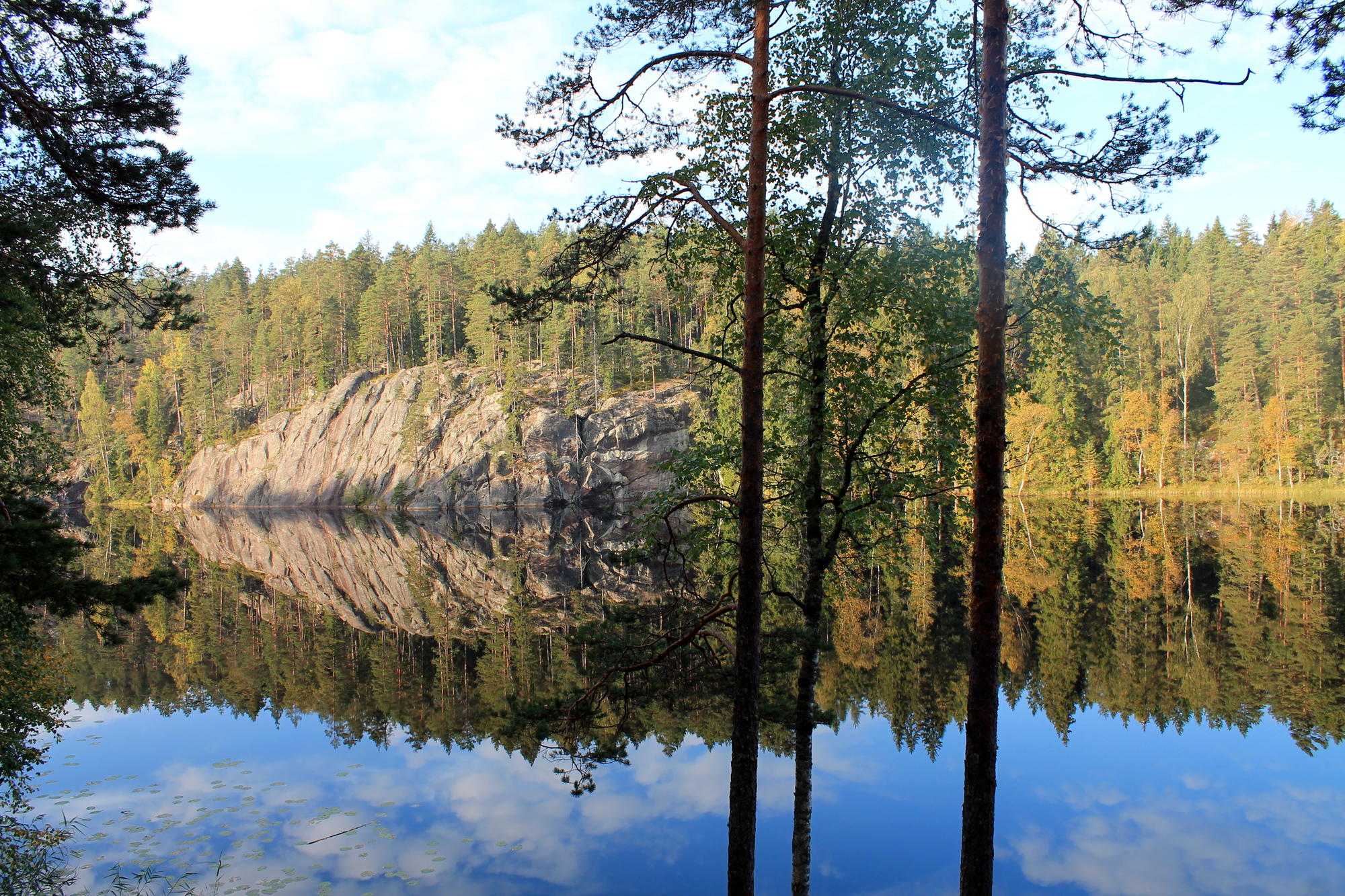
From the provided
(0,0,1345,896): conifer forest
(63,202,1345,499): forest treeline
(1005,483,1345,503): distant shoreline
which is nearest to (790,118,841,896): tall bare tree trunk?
(0,0,1345,896): conifer forest

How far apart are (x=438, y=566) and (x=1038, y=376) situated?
98.9ft

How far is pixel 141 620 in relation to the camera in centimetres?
2898

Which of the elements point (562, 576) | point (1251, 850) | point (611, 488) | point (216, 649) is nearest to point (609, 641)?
point (1251, 850)

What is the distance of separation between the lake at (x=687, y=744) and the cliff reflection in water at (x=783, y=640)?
125mm

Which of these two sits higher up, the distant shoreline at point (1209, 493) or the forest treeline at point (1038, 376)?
the forest treeline at point (1038, 376)

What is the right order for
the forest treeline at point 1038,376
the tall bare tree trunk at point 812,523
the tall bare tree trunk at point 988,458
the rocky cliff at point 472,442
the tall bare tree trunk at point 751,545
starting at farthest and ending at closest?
the rocky cliff at point 472,442, the forest treeline at point 1038,376, the tall bare tree trunk at point 812,523, the tall bare tree trunk at point 751,545, the tall bare tree trunk at point 988,458

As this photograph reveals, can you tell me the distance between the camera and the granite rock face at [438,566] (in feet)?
95.8

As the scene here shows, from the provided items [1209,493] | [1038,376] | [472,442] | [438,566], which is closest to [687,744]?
[438,566]

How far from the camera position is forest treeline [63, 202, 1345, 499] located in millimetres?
61938

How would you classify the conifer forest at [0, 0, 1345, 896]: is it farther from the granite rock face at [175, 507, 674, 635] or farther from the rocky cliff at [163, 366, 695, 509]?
the rocky cliff at [163, 366, 695, 509]

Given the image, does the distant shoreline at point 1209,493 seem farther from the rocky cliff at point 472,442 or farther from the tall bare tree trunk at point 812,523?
the tall bare tree trunk at point 812,523

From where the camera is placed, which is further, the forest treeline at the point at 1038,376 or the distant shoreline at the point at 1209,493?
the forest treeline at the point at 1038,376

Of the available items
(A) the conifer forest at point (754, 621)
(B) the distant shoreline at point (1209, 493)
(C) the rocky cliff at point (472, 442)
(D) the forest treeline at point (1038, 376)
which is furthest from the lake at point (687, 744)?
(C) the rocky cliff at point (472, 442)

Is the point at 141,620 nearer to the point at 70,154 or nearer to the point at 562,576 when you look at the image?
the point at 562,576
